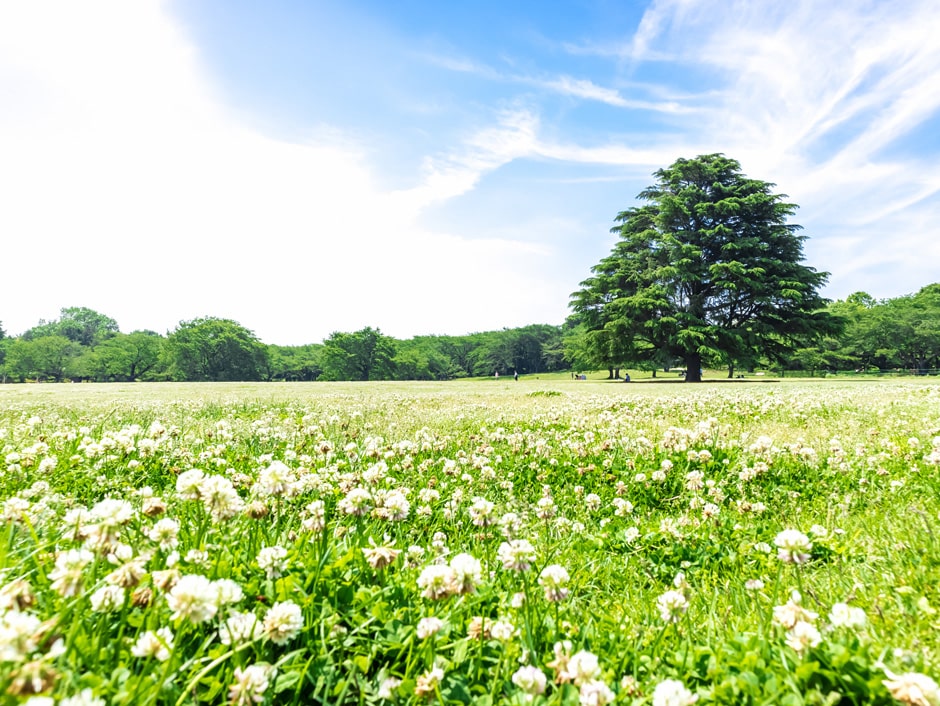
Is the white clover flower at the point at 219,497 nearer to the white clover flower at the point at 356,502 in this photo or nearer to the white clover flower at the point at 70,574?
the white clover flower at the point at 70,574

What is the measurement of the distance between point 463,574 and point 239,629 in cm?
81

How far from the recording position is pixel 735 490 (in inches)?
193

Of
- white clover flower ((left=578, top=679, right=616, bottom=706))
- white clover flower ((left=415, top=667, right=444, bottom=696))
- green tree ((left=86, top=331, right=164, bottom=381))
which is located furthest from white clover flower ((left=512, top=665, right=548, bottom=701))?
green tree ((left=86, top=331, right=164, bottom=381))

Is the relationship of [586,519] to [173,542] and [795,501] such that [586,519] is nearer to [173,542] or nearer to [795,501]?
[795,501]

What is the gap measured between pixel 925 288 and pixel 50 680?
139 meters

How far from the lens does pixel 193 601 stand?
150 centimetres

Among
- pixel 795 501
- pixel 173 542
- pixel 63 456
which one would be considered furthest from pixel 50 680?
pixel 795 501

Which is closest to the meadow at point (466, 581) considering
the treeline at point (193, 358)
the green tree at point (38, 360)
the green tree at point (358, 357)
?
the green tree at point (358, 357)

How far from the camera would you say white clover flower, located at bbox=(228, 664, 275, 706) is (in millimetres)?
1393

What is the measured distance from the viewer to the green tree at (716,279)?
126 feet

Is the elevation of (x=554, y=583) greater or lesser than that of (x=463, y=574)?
lesser

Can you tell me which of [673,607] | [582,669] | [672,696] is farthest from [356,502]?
[672,696]

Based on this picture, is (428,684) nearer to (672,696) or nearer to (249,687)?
(249,687)

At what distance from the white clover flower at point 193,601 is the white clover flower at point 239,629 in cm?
15
